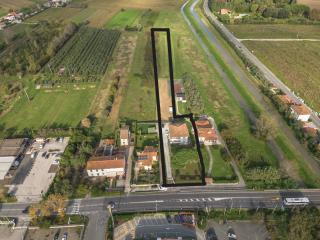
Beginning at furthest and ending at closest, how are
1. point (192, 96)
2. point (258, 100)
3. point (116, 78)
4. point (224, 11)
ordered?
point (224, 11), point (116, 78), point (258, 100), point (192, 96)

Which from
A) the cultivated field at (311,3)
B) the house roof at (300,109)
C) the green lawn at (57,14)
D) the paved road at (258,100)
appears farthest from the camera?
the cultivated field at (311,3)

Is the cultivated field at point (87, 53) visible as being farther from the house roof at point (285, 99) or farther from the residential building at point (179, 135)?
the house roof at point (285, 99)

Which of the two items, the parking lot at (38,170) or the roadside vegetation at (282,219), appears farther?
the parking lot at (38,170)

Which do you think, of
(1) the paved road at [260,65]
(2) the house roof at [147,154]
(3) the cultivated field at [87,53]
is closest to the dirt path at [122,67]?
(3) the cultivated field at [87,53]

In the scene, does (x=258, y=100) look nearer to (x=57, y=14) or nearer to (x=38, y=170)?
(x=38, y=170)

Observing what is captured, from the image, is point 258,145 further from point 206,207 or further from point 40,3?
point 40,3

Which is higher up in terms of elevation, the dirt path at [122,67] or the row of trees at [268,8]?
the row of trees at [268,8]

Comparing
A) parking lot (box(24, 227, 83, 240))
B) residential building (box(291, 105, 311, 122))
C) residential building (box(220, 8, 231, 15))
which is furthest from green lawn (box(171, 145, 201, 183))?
residential building (box(220, 8, 231, 15))

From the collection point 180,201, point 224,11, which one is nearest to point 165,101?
point 180,201
